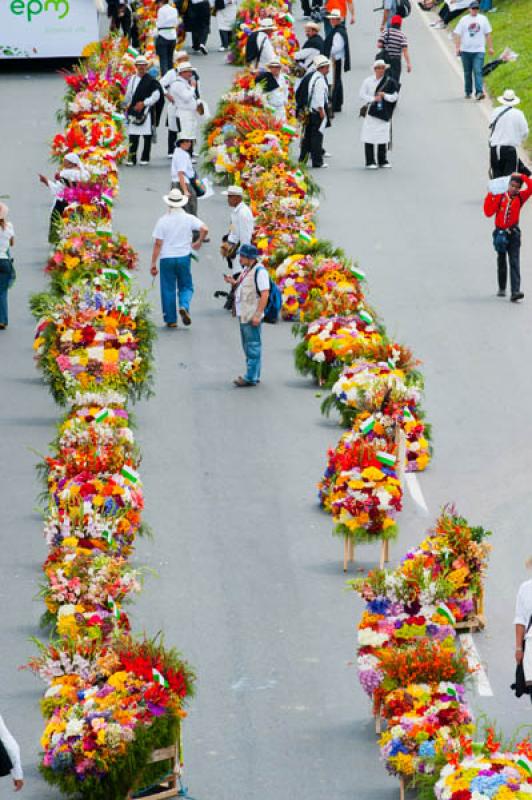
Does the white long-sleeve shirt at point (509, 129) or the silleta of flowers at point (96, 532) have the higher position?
the white long-sleeve shirt at point (509, 129)

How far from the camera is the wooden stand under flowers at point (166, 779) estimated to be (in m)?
12.4

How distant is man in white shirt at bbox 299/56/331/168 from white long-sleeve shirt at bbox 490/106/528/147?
2.86 metres

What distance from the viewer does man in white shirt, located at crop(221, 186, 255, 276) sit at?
23.0m

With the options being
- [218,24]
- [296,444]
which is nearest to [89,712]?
[296,444]

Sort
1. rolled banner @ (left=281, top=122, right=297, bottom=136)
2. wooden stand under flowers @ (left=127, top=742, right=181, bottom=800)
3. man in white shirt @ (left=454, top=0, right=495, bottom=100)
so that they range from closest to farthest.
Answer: wooden stand under flowers @ (left=127, top=742, right=181, bottom=800) < rolled banner @ (left=281, top=122, right=297, bottom=136) < man in white shirt @ (left=454, top=0, right=495, bottom=100)

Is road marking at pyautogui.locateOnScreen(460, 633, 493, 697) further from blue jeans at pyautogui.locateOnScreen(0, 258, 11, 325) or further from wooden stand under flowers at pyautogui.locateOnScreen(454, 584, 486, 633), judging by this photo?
blue jeans at pyautogui.locateOnScreen(0, 258, 11, 325)

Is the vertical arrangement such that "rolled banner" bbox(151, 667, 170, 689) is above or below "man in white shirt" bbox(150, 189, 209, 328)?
below

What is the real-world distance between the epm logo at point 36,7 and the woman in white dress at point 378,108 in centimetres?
769

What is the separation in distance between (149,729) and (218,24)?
93.0 ft

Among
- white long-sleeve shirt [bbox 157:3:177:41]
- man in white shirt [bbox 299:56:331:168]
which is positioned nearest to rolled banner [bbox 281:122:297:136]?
man in white shirt [bbox 299:56:331:168]

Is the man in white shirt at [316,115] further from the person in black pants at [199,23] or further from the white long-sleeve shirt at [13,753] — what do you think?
the white long-sleeve shirt at [13,753]

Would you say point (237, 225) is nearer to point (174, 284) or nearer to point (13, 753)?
point (174, 284)

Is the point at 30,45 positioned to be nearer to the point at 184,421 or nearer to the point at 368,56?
the point at 368,56

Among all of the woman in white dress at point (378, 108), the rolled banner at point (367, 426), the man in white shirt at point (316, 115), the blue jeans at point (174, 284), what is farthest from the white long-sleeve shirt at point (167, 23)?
the rolled banner at point (367, 426)
